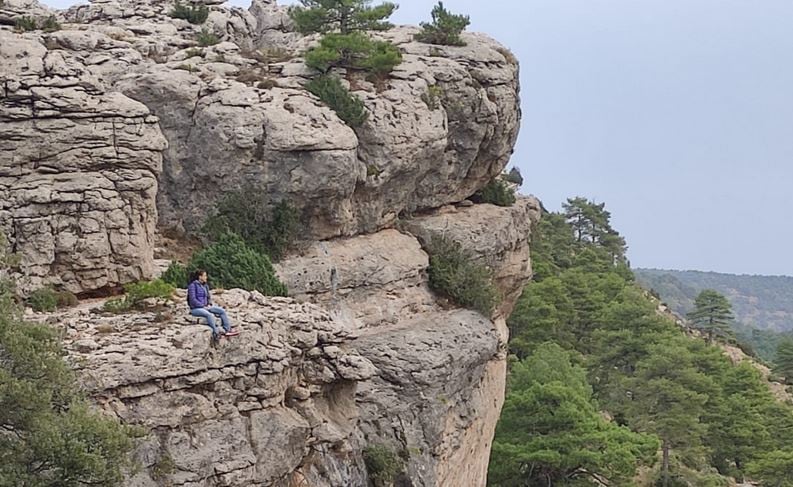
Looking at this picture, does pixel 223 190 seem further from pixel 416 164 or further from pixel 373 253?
pixel 416 164

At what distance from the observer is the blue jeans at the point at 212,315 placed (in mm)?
13719

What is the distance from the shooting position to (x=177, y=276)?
1794 cm

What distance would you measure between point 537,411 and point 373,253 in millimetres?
7823

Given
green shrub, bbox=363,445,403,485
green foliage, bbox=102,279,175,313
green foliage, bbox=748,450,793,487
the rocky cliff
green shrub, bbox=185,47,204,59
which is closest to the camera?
the rocky cliff

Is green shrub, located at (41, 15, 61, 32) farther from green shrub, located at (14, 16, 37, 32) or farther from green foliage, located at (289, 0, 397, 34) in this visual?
green foliage, located at (289, 0, 397, 34)

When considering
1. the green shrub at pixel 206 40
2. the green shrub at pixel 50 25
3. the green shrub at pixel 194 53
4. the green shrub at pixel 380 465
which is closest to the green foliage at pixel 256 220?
the green shrub at pixel 194 53

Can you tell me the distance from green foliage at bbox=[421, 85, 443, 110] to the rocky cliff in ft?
0.53

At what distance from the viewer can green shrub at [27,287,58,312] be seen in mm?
15594

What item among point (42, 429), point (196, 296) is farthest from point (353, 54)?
point (42, 429)

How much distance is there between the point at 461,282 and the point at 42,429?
52.8 feet

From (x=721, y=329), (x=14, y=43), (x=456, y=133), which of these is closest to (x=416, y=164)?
(x=456, y=133)

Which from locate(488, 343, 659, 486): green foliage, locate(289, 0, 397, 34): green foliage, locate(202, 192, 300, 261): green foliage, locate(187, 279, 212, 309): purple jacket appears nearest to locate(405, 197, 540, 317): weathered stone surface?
locate(488, 343, 659, 486): green foliage

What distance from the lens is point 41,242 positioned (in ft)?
54.6

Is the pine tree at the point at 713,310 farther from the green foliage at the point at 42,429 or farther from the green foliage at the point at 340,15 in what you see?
the green foliage at the point at 42,429
